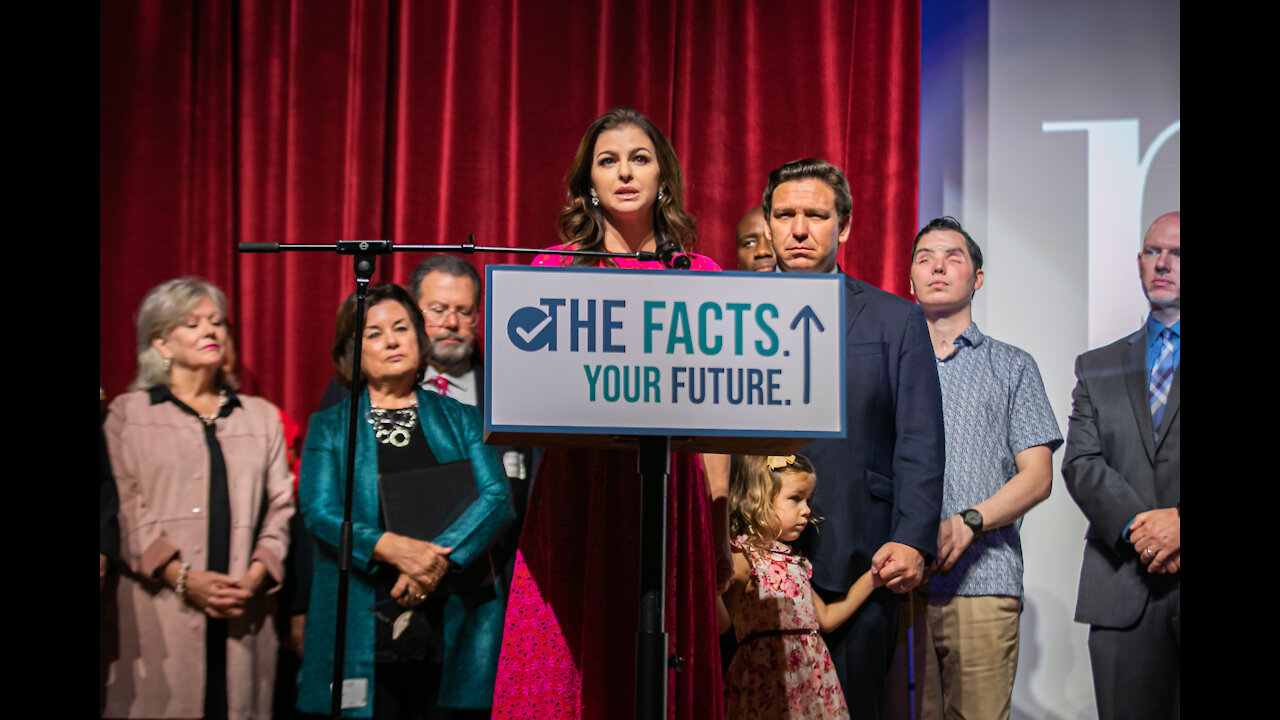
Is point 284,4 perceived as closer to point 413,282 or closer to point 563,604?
point 413,282

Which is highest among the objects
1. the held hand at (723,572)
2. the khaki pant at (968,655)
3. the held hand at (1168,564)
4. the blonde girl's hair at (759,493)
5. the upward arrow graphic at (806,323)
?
the upward arrow graphic at (806,323)

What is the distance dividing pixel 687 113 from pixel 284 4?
157 cm

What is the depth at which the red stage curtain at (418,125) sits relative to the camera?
4.16 meters

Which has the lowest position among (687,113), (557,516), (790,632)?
(790,632)

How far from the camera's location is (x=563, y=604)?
235cm

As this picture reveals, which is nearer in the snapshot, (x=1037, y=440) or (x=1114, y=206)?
(x=1037, y=440)

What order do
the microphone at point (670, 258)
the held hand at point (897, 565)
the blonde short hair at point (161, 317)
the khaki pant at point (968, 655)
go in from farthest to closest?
1. the blonde short hair at point (161, 317)
2. the khaki pant at point (968, 655)
3. the held hand at point (897, 565)
4. the microphone at point (670, 258)

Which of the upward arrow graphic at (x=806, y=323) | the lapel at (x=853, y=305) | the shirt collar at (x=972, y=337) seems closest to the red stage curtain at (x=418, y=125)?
the shirt collar at (x=972, y=337)

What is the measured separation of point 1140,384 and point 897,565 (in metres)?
1.47

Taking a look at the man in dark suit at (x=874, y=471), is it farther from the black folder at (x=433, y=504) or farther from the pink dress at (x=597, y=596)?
the black folder at (x=433, y=504)

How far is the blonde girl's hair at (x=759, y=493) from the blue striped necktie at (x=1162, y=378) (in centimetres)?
134

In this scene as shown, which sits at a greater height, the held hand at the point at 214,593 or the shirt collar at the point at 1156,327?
the shirt collar at the point at 1156,327

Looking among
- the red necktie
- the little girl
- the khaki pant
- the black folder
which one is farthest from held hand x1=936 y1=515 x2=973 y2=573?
the red necktie

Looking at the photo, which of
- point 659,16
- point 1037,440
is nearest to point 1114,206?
point 1037,440
